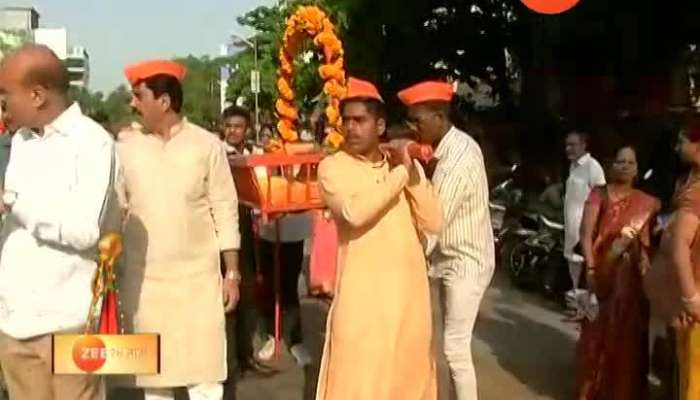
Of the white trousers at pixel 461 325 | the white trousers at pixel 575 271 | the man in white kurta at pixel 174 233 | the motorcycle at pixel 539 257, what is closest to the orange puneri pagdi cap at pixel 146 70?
the man in white kurta at pixel 174 233

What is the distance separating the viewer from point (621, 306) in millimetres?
7117

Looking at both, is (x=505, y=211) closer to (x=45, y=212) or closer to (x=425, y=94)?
(x=425, y=94)

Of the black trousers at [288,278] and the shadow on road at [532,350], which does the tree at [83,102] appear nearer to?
the black trousers at [288,278]

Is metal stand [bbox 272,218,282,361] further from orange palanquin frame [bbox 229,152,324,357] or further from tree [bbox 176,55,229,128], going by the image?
tree [bbox 176,55,229,128]

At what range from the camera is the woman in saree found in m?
7.05

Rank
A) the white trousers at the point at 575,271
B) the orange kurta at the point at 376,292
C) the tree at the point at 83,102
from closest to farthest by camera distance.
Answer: the tree at the point at 83,102 < the orange kurta at the point at 376,292 < the white trousers at the point at 575,271

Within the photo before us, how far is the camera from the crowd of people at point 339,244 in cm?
466

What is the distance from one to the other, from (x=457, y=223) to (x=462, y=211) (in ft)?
0.21

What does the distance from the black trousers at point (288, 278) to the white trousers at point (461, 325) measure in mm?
2446

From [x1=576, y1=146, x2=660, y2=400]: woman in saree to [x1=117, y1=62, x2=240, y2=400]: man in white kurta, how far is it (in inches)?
90.6

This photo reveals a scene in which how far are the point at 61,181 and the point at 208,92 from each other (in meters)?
89.4

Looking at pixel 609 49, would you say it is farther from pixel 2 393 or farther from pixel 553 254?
pixel 2 393

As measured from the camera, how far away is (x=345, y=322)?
18.3ft

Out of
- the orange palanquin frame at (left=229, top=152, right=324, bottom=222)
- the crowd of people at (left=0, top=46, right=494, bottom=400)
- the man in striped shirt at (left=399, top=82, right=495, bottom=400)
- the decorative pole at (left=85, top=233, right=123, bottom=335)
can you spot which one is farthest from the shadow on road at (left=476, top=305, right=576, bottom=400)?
the decorative pole at (left=85, top=233, right=123, bottom=335)
